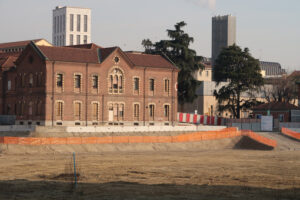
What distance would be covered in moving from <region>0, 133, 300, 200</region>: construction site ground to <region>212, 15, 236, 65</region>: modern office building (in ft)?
456

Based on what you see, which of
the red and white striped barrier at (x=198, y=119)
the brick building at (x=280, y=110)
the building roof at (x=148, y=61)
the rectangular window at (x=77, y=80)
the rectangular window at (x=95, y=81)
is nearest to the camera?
the rectangular window at (x=77, y=80)

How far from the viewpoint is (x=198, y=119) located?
92000 mm

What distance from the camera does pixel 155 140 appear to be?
64.8m

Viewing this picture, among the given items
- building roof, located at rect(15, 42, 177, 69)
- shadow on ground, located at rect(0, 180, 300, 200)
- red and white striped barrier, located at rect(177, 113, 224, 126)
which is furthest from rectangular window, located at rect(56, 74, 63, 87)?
shadow on ground, located at rect(0, 180, 300, 200)

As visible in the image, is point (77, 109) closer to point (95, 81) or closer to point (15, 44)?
point (95, 81)

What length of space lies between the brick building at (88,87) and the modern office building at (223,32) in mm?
109568

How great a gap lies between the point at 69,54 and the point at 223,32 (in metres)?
126

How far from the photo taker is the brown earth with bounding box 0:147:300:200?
2903 cm

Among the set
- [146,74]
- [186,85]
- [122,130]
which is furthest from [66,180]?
[186,85]

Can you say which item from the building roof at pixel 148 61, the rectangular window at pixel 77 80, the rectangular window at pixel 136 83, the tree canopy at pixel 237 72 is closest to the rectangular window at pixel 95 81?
the rectangular window at pixel 77 80

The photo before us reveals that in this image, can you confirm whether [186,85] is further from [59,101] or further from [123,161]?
[123,161]

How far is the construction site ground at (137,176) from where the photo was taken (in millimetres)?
29156

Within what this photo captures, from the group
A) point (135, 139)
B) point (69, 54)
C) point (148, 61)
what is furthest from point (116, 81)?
point (135, 139)

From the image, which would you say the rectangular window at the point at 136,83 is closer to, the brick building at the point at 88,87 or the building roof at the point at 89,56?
the brick building at the point at 88,87
